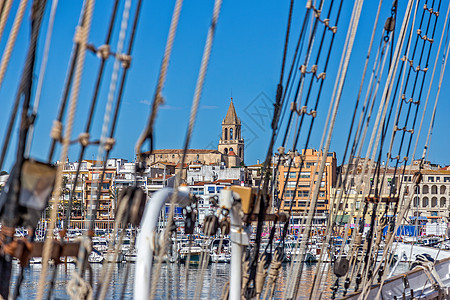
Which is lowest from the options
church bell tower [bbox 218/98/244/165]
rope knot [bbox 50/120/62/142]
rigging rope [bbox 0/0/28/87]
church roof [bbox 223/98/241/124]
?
rope knot [bbox 50/120/62/142]

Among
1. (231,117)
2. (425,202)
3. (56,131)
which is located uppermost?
(231,117)

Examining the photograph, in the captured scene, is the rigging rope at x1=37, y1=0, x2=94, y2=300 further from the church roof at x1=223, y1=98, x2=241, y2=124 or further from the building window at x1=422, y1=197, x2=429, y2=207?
the church roof at x1=223, y1=98, x2=241, y2=124

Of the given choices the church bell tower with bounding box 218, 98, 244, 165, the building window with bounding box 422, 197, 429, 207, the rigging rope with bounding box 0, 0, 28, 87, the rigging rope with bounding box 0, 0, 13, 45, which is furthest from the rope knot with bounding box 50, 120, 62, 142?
the church bell tower with bounding box 218, 98, 244, 165

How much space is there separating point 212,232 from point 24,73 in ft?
4.77

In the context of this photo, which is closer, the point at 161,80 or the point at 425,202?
the point at 161,80

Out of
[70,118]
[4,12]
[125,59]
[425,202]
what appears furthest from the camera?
[425,202]

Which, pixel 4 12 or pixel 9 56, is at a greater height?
pixel 4 12

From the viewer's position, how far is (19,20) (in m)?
2.12

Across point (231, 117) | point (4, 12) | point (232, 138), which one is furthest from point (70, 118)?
point (231, 117)

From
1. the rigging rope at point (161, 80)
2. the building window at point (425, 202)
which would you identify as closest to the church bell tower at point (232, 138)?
the building window at point (425, 202)

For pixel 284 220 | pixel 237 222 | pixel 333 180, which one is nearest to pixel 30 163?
pixel 237 222

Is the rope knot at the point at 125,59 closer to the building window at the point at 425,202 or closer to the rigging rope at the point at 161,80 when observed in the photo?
the rigging rope at the point at 161,80

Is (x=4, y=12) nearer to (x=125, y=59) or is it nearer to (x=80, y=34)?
(x=80, y=34)

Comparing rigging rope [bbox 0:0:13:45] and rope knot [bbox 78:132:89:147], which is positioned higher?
rigging rope [bbox 0:0:13:45]
